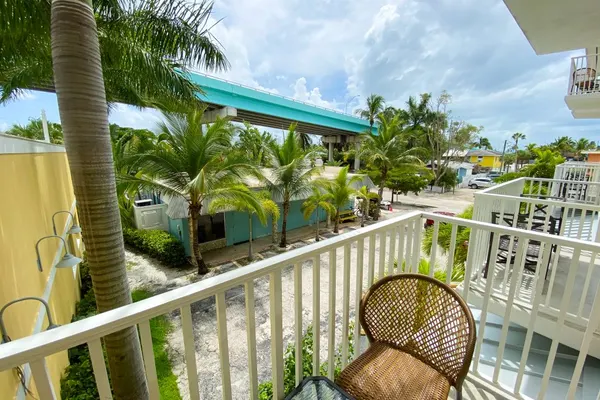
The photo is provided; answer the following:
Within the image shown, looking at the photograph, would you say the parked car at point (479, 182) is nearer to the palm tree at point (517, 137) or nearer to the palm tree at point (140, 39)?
the palm tree at point (517, 137)

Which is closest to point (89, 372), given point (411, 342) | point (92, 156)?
point (92, 156)

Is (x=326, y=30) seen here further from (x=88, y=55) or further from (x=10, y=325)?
(x=10, y=325)

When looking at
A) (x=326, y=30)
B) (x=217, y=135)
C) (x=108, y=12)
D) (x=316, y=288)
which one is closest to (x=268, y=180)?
(x=217, y=135)

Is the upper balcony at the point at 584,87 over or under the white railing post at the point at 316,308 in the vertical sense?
over

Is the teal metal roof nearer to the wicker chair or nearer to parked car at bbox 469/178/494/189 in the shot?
the wicker chair

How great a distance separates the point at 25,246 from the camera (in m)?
2.93

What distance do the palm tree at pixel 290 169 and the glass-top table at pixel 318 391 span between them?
26.5ft

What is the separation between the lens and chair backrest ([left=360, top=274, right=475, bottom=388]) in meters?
1.57

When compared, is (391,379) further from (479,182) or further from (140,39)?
(479,182)

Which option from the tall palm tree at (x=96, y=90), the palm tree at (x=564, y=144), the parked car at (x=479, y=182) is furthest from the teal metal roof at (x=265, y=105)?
the palm tree at (x=564, y=144)

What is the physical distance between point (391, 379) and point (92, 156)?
9.45ft

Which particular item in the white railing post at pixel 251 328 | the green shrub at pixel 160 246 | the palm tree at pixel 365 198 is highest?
the white railing post at pixel 251 328

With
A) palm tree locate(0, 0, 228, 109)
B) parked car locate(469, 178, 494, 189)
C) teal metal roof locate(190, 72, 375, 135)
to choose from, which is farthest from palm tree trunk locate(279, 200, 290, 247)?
parked car locate(469, 178, 494, 189)

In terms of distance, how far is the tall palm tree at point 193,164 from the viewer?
6535 millimetres
